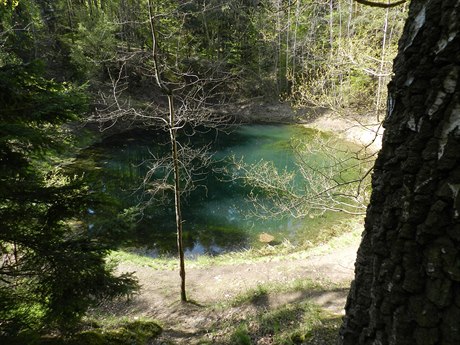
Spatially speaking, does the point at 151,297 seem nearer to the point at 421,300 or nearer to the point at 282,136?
the point at 421,300

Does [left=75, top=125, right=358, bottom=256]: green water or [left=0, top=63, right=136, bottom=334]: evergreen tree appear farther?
[left=75, top=125, right=358, bottom=256]: green water

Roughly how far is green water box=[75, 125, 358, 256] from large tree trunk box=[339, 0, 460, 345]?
3602 mm

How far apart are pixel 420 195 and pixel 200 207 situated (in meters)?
14.0

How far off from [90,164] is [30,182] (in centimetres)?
1600

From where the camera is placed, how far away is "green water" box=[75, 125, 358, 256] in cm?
1191

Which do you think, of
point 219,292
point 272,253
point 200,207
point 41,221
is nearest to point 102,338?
point 41,221

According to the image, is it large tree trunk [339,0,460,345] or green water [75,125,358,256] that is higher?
large tree trunk [339,0,460,345]

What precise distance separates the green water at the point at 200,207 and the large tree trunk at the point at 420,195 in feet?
11.8

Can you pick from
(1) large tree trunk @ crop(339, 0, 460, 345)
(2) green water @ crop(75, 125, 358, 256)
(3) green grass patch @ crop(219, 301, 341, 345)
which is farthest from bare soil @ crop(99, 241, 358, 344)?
(1) large tree trunk @ crop(339, 0, 460, 345)

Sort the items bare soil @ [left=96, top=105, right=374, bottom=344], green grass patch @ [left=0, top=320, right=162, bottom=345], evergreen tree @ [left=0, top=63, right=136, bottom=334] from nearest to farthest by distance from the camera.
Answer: green grass patch @ [left=0, top=320, right=162, bottom=345], evergreen tree @ [left=0, top=63, right=136, bottom=334], bare soil @ [left=96, top=105, right=374, bottom=344]

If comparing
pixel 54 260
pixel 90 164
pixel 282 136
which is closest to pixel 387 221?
pixel 54 260

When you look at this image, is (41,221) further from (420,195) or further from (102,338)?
(420,195)

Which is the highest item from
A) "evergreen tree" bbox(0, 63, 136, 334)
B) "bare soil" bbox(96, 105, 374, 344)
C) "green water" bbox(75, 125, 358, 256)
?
"evergreen tree" bbox(0, 63, 136, 334)

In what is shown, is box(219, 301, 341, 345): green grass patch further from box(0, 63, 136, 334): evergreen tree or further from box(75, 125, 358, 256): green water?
box(75, 125, 358, 256): green water
